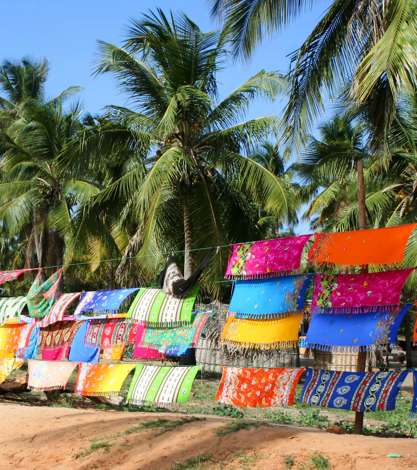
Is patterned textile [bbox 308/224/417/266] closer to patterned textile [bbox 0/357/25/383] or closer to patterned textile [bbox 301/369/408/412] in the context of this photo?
patterned textile [bbox 301/369/408/412]

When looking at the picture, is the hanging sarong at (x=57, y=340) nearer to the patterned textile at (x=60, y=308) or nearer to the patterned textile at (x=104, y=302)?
the patterned textile at (x=60, y=308)

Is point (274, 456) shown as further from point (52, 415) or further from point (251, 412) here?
point (251, 412)

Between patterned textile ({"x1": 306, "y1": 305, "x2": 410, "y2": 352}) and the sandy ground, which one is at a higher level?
patterned textile ({"x1": 306, "y1": 305, "x2": 410, "y2": 352})

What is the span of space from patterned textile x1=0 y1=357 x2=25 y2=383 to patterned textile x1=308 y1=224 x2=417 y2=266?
21.5 feet

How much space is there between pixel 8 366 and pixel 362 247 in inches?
292

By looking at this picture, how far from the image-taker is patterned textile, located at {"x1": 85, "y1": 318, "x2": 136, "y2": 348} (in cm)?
1012

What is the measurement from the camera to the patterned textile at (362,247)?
275 inches

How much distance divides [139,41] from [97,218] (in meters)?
3.77

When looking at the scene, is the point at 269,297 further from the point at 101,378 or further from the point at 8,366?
the point at 8,366

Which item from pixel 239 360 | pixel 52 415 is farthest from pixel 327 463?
pixel 239 360

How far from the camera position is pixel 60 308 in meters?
11.3

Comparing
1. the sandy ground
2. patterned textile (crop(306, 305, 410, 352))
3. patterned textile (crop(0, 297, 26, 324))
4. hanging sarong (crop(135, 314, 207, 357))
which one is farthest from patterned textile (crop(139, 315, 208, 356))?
patterned textile (crop(0, 297, 26, 324))

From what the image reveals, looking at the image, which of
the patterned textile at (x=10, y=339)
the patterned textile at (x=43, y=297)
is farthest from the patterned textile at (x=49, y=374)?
the patterned textile at (x=43, y=297)

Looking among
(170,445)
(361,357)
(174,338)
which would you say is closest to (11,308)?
(174,338)
